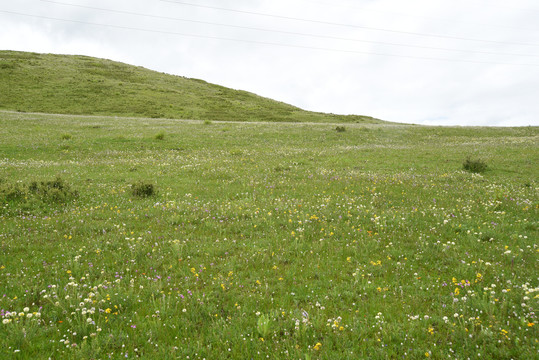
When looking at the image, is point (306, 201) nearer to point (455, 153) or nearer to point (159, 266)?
point (159, 266)

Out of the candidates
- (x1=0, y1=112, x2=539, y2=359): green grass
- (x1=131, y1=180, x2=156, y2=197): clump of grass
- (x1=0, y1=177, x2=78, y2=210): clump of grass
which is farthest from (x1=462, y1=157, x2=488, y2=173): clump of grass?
(x1=0, y1=177, x2=78, y2=210): clump of grass

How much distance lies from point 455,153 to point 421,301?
2472 centimetres

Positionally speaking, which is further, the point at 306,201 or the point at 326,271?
the point at 306,201

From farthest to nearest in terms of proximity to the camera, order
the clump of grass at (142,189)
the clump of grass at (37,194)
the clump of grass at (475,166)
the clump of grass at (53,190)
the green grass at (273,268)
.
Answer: the clump of grass at (475,166) < the clump of grass at (142,189) < the clump of grass at (53,190) < the clump of grass at (37,194) < the green grass at (273,268)

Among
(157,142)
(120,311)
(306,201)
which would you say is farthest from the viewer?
(157,142)

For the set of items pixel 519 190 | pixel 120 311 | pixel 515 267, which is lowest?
pixel 120 311

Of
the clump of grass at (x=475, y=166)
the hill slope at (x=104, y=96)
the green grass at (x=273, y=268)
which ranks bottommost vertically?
the green grass at (x=273, y=268)

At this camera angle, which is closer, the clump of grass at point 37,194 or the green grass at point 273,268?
the green grass at point 273,268

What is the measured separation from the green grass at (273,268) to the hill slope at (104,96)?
5369cm

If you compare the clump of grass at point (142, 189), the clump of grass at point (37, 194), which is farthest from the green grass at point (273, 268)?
the clump of grass at point (142, 189)

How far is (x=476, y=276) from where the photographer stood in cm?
659

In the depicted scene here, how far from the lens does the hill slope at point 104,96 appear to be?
63.7 metres

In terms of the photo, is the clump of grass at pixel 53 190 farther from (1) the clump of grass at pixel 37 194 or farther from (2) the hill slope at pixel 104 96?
(2) the hill slope at pixel 104 96

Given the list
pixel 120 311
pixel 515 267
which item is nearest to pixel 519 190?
pixel 515 267
